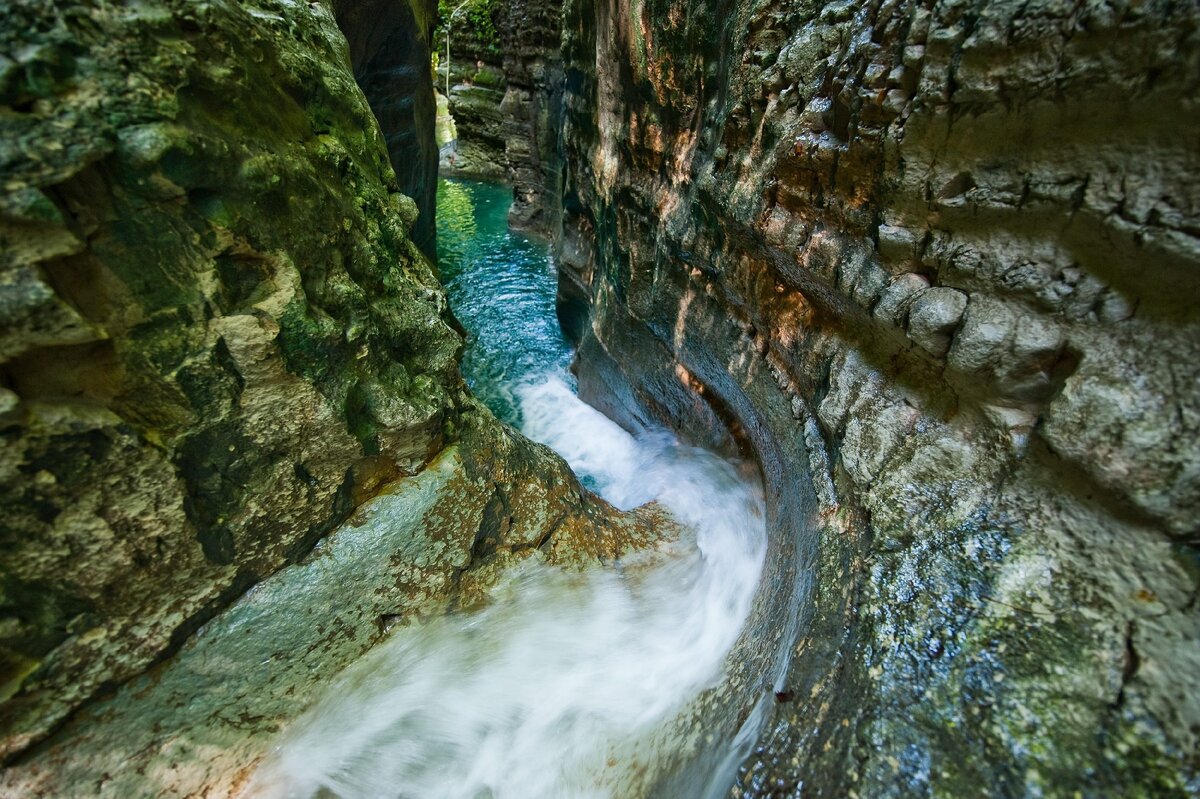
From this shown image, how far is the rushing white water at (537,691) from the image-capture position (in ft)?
7.83

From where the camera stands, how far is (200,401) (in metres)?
2.00

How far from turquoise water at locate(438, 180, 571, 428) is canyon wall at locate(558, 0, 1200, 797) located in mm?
4382

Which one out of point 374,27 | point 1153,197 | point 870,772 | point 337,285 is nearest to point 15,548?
point 337,285

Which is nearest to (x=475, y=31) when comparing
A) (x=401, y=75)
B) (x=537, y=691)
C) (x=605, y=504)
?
(x=401, y=75)

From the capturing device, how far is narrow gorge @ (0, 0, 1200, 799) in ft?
4.83

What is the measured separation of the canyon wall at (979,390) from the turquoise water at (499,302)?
438cm

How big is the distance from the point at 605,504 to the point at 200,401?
233 cm

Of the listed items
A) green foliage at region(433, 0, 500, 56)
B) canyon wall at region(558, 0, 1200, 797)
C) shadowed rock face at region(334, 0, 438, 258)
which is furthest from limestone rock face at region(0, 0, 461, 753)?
green foliage at region(433, 0, 500, 56)

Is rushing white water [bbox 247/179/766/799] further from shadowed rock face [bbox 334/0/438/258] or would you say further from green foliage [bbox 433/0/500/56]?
green foliage [bbox 433/0/500/56]

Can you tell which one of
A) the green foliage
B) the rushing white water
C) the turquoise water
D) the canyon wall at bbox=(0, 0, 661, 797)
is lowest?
the turquoise water

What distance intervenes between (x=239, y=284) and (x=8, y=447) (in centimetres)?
82

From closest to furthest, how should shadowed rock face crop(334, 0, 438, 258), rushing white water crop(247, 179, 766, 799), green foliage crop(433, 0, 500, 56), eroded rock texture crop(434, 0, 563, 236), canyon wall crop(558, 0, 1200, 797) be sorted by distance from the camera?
canyon wall crop(558, 0, 1200, 797) < rushing white water crop(247, 179, 766, 799) < shadowed rock face crop(334, 0, 438, 258) < eroded rock texture crop(434, 0, 563, 236) < green foliage crop(433, 0, 500, 56)

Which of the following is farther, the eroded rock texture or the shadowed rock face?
the eroded rock texture

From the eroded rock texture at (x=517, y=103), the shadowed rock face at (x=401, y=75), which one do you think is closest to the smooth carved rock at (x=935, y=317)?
the shadowed rock face at (x=401, y=75)
